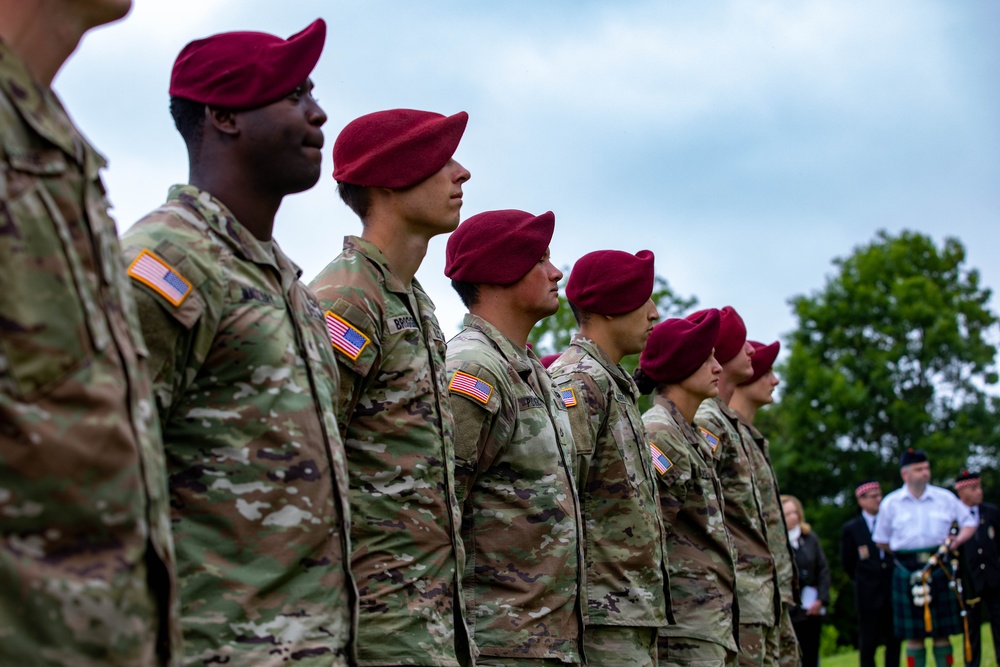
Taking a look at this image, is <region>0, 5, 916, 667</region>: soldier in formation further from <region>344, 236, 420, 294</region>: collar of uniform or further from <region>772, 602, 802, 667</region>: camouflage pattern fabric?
<region>772, 602, 802, 667</region>: camouflage pattern fabric

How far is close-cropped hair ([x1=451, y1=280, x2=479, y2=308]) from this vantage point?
5555 mm

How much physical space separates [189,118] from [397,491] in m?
1.24

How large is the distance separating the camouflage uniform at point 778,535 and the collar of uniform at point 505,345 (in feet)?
12.0

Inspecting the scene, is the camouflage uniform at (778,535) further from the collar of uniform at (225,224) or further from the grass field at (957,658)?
the grass field at (957,658)

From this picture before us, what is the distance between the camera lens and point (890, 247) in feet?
139

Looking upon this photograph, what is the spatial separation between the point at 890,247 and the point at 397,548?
135ft

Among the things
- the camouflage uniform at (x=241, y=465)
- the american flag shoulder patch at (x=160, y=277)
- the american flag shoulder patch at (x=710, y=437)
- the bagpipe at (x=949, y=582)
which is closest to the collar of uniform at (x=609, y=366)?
the american flag shoulder patch at (x=710, y=437)

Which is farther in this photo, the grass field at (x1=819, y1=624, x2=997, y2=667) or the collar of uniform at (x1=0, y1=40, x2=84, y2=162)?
the grass field at (x1=819, y1=624, x2=997, y2=667)

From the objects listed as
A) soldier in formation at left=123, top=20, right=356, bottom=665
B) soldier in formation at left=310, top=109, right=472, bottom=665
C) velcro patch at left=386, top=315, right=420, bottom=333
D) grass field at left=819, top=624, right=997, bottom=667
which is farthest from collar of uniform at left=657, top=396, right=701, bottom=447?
grass field at left=819, top=624, right=997, bottom=667

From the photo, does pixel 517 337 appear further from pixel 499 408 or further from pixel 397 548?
pixel 397 548

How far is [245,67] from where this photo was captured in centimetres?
328

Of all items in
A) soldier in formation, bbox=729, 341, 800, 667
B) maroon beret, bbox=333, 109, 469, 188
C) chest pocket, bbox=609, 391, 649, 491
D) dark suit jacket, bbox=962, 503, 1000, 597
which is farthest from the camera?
dark suit jacket, bbox=962, 503, 1000, 597

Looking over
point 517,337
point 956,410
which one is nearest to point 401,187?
point 517,337

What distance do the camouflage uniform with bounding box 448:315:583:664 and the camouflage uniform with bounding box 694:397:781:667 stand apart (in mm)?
Result: 3089
